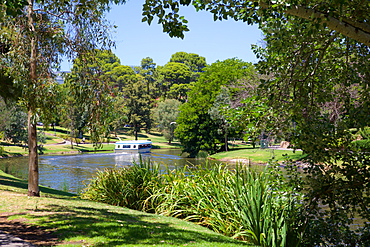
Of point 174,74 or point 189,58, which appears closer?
point 174,74

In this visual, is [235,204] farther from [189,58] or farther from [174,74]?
[189,58]

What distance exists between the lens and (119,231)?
7359 mm

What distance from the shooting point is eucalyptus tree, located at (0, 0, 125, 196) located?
10555 mm

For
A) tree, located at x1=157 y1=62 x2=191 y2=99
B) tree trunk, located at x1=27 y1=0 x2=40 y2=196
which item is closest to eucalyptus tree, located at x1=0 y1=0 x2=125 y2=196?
tree trunk, located at x1=27 y1=0 x2=40 y2=196

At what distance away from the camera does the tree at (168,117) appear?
66750 millimetres

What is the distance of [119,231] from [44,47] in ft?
22.7

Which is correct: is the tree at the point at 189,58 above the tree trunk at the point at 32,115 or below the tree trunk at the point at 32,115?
above

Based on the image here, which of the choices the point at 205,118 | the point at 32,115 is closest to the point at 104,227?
the point at 32,115

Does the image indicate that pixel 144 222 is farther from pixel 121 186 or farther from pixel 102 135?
pixel 121 186

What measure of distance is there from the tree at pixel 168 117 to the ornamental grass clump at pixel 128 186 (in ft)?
170

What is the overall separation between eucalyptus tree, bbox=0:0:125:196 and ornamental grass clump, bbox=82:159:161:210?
2741 millimetres

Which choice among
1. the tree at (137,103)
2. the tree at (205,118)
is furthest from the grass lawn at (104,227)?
the tree at (137,103)

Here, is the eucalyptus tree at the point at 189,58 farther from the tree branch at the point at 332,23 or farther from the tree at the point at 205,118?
the tree branch at the point at 332,23

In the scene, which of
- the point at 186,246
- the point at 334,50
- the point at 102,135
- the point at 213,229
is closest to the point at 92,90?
the point at 102,135
